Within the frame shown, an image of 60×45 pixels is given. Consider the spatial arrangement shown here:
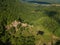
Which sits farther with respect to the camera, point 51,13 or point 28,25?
point 51,13

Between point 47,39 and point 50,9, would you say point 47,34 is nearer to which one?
point 47,39

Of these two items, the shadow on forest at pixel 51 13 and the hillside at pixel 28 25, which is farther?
the shadow on forest at pixel 51 13

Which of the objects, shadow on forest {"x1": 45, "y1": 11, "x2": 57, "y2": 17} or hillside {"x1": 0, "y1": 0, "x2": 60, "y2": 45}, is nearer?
hillside {"x1": 0, "y1": 0, "x2": 60, "y2": 45}

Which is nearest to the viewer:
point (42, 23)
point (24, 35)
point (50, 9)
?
point (24, 35)

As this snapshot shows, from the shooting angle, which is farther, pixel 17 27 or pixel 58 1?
pixel 58 1

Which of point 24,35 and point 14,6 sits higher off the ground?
point 14,6

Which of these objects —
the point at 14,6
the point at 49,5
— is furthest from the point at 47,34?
the point at 49,5

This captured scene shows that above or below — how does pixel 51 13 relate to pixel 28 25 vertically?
above

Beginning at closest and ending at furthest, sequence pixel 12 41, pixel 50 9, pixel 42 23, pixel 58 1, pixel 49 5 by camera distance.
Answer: pixel 12 41 → pixel 42 23 → pixel 50 9 → pixel 49 5 → pixel 58 1
